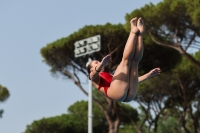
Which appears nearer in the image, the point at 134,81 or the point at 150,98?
the point at 134,81

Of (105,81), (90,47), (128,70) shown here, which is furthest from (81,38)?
(128,70)

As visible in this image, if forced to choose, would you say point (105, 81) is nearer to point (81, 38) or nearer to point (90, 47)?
point (90, 47)

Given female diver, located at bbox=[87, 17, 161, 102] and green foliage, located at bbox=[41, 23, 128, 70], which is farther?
green foliage, located at bbox=[41, 23, 128, 70]

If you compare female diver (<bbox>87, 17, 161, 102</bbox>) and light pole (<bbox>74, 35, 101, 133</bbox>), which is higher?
light pole (<bbox>74, 35, 101, 133</bbox>)

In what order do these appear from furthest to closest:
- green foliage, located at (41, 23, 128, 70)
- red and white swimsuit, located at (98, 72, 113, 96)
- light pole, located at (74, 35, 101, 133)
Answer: green foliage, located at (41, 23, 128, 70)
light pole, located at (74, 35, 101, 133)
red and white swimsuit, located at (98, 72, 113, 96)

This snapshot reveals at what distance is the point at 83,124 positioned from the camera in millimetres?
37375

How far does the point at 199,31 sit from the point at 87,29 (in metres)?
6.51

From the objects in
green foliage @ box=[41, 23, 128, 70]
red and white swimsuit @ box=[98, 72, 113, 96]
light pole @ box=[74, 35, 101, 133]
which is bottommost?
red and white swimsuit @ box=[98, 72, 113, 96]

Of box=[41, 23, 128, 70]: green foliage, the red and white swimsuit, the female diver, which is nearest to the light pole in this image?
box=[41, 23, 128, 70]: green foliage

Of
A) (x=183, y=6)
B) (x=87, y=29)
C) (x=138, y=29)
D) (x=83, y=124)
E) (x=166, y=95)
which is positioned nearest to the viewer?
(x=138, y=29)

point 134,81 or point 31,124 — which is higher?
point 31,124

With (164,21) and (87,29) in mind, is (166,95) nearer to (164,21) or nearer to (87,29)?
(87,29)

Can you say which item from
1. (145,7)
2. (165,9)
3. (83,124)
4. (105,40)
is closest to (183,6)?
(165,9)

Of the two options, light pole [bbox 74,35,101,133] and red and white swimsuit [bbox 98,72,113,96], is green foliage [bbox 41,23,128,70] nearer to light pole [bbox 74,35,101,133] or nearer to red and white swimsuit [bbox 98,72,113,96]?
light pole [bbox 74,35,101,133]
